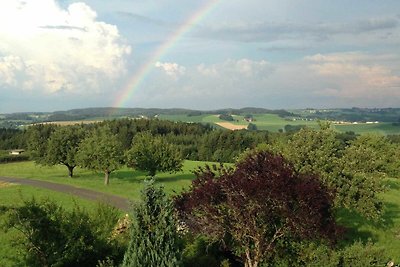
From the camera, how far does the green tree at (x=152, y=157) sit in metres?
59.9

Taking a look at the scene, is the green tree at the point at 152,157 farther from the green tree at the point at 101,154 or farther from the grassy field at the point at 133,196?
the grassy field at the point at 133,196

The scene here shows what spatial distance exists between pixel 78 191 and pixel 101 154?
6954 millimetres

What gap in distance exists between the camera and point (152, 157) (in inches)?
2360

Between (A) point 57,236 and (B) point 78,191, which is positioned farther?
(B) point 78,191

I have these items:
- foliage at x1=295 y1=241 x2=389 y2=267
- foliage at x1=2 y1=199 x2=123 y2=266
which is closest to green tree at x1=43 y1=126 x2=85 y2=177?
foliage at x1=2 y1=199 x2=123 y2=266

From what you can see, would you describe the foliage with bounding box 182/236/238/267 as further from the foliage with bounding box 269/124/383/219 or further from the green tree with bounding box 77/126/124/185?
the green tree with bounding box 77/126/124/185

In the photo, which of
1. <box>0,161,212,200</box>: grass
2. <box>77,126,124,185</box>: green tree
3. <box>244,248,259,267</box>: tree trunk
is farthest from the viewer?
→ <box>77,126,124,185</box>: green tree

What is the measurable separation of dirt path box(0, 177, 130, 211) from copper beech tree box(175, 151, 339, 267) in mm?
21381

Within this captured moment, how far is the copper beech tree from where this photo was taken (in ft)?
61.5

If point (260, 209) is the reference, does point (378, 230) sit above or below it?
below

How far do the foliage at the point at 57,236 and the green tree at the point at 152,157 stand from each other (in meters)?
38.5

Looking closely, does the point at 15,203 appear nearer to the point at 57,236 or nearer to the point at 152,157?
the point at 57,236

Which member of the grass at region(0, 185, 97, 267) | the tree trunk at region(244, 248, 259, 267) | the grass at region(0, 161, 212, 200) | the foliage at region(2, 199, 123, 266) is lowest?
the grass at region(0, 161, 212, 200)

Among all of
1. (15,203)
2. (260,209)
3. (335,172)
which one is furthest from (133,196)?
(260,209)
